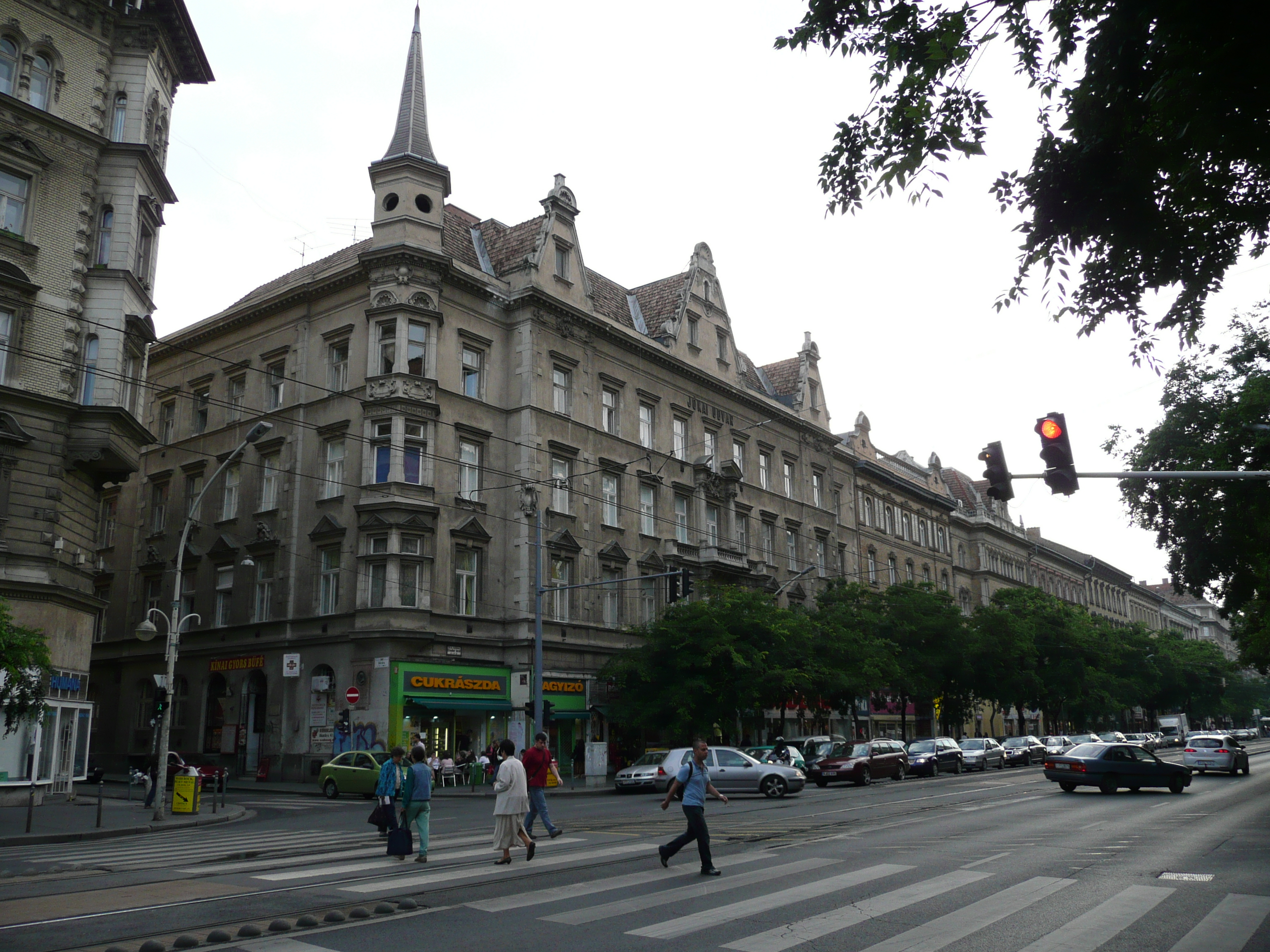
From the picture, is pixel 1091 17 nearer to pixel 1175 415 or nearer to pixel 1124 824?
pixel 1124 824

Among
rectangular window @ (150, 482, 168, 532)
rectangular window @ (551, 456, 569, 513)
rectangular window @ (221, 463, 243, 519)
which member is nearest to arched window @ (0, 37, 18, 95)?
rectangular window @ (221, 463, 243, 519)

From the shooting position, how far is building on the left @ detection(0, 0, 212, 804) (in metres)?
27.0

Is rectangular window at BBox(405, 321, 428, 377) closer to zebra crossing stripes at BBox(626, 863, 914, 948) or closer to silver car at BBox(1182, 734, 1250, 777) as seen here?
zebra crossing stripes at BBox(626, 863, 914, 948)

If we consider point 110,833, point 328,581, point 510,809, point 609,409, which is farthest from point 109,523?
point 510,809

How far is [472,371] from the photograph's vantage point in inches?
1533

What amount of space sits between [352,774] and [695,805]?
66.8 ft

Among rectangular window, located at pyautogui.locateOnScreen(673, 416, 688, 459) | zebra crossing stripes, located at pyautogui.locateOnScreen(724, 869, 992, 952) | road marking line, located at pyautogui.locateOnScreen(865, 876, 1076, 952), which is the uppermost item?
rectangular window, located at pyautogui.locateOnScreen(673, 416, 688, 459)

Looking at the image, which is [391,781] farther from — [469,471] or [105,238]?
[469,471]

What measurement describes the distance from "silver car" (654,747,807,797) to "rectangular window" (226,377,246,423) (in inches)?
919

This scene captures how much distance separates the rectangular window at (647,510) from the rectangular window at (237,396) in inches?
647

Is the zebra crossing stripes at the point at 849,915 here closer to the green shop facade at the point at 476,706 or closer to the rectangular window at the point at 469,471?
the green shop facade at the point at 476,706

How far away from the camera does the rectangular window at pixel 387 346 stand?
3666 centimetres

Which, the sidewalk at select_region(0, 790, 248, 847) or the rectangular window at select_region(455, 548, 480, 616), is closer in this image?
the sidewalk at select_region(0, 790, 248, 847)

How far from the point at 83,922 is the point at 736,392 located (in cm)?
4307
